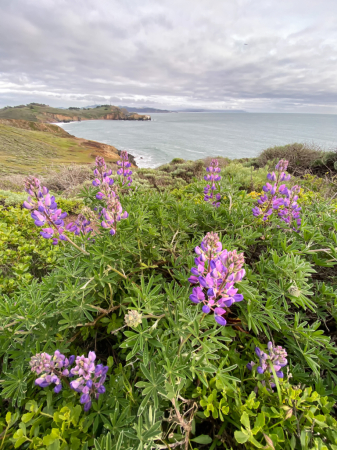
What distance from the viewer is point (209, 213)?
3.25 metres

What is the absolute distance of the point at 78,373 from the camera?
1.52 m

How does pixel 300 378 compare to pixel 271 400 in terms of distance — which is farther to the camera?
pixel 300 378

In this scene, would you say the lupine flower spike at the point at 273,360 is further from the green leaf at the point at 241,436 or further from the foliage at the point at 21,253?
the foliage at the point at 21,253

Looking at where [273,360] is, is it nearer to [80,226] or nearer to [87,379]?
[87,379]

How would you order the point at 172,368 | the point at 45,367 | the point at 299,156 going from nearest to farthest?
the point at 172,368 → the point at 45,367 → the point at 299,156

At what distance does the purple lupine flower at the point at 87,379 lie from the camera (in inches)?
61.0

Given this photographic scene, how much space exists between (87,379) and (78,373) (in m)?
0.11

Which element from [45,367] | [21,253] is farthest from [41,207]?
[21,253]

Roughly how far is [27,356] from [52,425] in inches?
20.9

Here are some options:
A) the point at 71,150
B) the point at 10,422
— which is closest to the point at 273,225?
the point at 10,422

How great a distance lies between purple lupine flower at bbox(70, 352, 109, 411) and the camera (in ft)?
5.08

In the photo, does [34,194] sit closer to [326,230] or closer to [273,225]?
[273,225]

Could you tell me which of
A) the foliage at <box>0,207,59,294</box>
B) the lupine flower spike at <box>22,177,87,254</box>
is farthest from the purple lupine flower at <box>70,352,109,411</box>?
the foliage at <box>0,207,59,294</box>

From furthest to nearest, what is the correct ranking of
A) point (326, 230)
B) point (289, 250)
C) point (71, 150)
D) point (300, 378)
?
point (71, 150)
point (326, 230)
point (289, 250)
point (300, 378)
